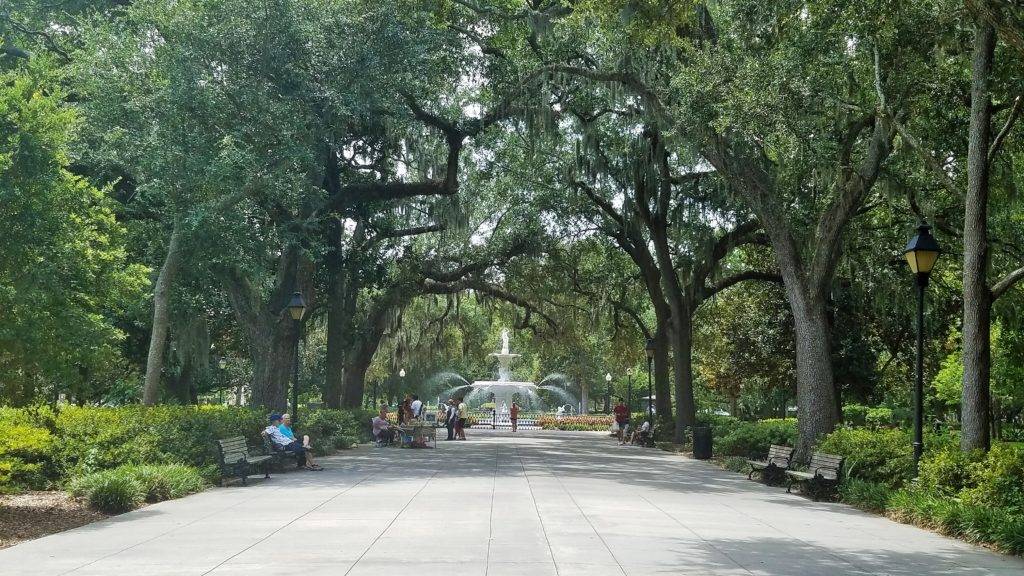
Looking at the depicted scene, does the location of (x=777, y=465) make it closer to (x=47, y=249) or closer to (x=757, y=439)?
(x=757, y=439)

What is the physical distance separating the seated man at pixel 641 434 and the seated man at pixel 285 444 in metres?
15.3

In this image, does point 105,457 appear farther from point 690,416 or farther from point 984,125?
point 690,416

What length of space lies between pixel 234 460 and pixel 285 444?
253 cm

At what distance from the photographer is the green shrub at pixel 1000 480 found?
35.1ft

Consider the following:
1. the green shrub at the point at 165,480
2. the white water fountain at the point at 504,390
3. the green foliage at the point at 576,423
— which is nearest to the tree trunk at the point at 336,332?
the green shrub at the point at 165,480

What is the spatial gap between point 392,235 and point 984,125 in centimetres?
2067

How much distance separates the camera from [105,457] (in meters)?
13.7

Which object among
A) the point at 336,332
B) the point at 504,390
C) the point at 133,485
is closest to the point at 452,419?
the point at 336,332

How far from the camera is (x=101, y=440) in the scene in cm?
1392

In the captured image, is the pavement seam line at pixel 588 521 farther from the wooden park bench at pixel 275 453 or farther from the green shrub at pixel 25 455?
the green shrub at pixel 25 455

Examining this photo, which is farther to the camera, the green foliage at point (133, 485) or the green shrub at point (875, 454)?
the green shrub at point (875, 454)

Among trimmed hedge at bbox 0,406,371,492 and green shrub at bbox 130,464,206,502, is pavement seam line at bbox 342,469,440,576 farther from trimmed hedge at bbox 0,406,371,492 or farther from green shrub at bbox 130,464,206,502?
trimmed hedge at bbox 0,406,371,492

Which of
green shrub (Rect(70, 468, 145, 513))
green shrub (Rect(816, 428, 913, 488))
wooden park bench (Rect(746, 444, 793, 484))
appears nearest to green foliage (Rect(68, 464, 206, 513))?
green shrub (Rect(70, 468, 145, 513))

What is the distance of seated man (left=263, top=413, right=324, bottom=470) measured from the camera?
1792cm
